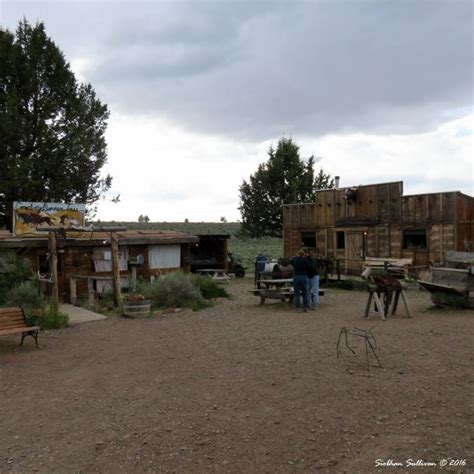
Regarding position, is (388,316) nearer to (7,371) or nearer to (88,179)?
(7,371)

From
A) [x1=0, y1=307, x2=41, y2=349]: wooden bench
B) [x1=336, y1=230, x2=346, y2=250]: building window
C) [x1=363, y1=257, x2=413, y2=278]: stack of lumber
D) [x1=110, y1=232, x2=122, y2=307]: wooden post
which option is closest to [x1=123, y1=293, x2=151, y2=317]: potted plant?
[x1=110, y1=232, x2=122, y2=307]: wooden post

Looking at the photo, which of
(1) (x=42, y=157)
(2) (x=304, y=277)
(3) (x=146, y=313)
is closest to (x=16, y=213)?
(1) (x=42, y=157)

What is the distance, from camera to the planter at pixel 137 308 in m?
12.3

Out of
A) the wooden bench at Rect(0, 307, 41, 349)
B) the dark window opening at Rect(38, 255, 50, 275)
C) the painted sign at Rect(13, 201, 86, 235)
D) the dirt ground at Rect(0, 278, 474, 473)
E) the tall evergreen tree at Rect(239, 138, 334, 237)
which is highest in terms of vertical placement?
the tall evergreen tree at Rect(239, 138, 334, 237)

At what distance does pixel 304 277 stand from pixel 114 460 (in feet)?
29.9

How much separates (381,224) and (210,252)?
34.0 feet

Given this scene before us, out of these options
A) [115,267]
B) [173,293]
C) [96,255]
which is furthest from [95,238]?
[173,293]

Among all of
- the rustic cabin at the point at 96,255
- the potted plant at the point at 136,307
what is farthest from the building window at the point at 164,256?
the potted plant at the point at 136,307

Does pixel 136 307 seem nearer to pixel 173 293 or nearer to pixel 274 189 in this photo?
pixel 173 293

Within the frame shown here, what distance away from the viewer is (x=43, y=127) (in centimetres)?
2308

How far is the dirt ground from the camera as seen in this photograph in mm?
4094

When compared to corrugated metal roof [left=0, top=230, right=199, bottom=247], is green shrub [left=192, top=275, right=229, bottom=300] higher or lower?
lower

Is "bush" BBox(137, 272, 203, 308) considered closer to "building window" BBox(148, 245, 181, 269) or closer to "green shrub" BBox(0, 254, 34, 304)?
"green shrub" BBox(0, 254, 34, 304)

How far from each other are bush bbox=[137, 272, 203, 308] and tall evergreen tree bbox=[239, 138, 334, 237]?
74.5 feet
